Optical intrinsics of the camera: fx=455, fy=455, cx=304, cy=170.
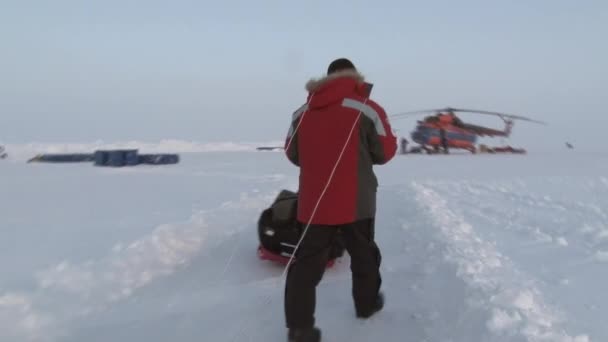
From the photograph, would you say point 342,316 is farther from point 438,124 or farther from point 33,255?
point 438,124

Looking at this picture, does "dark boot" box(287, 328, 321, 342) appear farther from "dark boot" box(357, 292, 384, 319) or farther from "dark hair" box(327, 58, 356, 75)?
"dark hair" box(327, 58, 356, 75)

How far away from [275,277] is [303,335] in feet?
4.48

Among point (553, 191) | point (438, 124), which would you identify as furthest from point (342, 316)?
point (438, 124)

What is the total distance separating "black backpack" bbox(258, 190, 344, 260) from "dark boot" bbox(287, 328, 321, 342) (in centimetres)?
113

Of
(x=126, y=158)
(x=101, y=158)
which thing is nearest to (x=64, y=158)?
(x=101, y=158)

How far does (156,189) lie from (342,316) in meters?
8.82

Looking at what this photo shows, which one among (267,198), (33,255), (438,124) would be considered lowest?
(438,124)

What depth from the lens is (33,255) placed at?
4852 millimetres

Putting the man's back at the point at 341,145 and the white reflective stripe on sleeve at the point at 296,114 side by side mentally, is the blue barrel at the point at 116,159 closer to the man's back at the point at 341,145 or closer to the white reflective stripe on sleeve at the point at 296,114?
the white reflective stripe on sleeve at the point at 296,114

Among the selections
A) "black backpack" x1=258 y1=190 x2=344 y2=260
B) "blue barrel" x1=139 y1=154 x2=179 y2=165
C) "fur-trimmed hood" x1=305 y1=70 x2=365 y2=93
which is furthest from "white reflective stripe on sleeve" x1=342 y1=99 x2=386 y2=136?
"blue barrel" x1=139 y1=154 x2=179 y2=165

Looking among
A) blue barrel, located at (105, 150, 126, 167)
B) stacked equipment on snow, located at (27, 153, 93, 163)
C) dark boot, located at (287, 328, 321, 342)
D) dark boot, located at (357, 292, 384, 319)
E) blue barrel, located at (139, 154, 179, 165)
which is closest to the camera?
dark boot, located at (287, 328, 321, 342)

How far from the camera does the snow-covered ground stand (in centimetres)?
276

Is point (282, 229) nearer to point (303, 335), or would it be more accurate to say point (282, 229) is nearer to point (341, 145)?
point (303, 335)

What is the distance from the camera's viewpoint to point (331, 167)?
2641 mm
